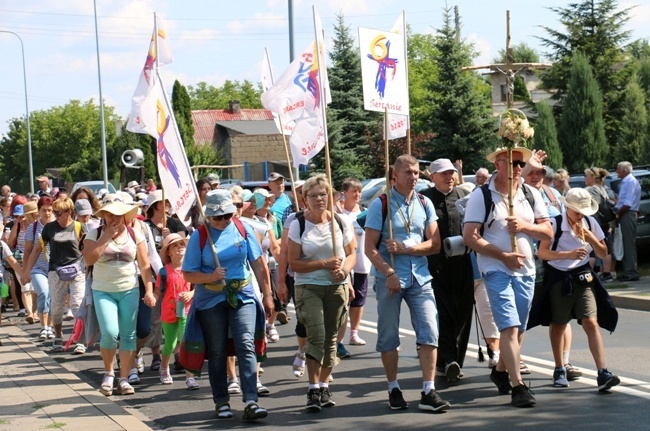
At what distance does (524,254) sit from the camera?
8.42 meters

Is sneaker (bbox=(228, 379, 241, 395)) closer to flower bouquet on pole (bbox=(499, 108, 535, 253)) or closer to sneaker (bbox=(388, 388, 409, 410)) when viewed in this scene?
sneaker (bbox=(388, 388, 409, 410))

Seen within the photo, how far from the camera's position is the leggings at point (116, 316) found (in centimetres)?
989

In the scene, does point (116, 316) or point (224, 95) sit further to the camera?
point (224, 95)

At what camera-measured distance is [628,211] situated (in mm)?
17812

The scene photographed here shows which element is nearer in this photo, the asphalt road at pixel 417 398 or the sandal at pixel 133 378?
the asphalt road at pixel 417 398

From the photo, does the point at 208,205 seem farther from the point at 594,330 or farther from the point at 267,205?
the point at 267,205

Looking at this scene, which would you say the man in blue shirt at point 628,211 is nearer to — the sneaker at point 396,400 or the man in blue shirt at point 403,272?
the man in blue shirt at point 403,272

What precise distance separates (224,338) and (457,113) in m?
38.8

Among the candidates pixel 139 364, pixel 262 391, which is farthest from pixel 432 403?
pixel 139 364

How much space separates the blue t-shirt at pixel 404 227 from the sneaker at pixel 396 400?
83 cm

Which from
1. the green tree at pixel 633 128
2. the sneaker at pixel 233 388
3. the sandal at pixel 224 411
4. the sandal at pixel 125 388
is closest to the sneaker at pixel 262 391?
the sneaker at pixel 233 388

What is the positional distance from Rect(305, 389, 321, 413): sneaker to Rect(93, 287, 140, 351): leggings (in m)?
2.00

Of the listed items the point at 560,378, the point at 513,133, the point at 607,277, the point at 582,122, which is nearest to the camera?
the point at 513,133

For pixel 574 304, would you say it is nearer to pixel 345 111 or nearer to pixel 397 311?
pixel 397 311
